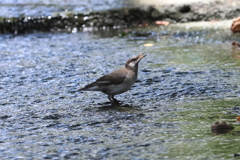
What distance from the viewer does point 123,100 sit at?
522cm

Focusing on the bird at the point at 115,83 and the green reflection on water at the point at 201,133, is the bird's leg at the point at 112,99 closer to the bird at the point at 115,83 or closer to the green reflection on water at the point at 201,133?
the bird at the point at 115,83

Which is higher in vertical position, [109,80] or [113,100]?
[109,80]

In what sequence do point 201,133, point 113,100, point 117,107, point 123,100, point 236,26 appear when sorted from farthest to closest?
point 236,26 → point 123,100 → point 113,100 → point 117,107 → point 201,133

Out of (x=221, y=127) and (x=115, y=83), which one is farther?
(x=115, y=83)

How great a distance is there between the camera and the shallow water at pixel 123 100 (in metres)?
3.55

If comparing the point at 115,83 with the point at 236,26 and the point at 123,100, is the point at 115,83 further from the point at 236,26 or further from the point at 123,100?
the point at 236,26

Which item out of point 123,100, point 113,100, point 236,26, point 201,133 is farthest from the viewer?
point 236,26

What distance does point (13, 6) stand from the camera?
39.0ft

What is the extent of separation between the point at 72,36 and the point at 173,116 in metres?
5.99

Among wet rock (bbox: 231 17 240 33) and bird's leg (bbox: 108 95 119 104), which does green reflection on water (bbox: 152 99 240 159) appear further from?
wet rock (bbox: 231 17 240 33)

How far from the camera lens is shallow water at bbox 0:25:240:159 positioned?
3.55m

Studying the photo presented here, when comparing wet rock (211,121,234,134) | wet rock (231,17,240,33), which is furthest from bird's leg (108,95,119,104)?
wet rock (231,17,240,33)

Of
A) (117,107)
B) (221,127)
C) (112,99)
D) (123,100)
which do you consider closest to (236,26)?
(123,100)

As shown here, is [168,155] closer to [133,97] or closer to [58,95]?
[133,97]
